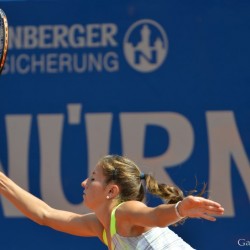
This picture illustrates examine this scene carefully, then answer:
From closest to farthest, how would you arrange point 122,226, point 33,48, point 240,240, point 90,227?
point 122,226, point 90,227, point 240,240, point 33,48

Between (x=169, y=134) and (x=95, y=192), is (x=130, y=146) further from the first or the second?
(x=95, y=192)

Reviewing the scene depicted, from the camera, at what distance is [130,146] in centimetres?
491

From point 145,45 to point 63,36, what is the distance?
0.48 metres

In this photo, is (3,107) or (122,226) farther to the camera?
(3,107)

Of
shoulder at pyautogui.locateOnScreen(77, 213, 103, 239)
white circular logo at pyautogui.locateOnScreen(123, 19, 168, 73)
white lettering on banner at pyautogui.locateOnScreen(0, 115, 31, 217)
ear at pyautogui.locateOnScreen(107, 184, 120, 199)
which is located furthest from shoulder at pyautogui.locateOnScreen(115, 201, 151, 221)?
white lettering on banner at pyautogui.locateOnScreen(0, 115, 31, 217)

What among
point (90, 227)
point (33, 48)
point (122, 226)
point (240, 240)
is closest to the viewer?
point (122, 226)

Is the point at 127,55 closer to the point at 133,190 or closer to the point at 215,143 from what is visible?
the point at 215,143

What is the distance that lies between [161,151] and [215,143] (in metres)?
0.30

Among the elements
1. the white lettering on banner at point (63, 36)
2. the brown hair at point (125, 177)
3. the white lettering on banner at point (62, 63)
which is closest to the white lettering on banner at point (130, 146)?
the white lettering on banner at point (62, 63)

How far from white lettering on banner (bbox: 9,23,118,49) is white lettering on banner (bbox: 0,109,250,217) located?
0.37 m

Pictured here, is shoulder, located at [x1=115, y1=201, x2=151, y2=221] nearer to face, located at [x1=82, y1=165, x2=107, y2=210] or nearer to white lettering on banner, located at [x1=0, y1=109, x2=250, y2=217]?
face, located at [x1=82, y1=165, x2=107, y2=210]

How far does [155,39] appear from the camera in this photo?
4.91 m

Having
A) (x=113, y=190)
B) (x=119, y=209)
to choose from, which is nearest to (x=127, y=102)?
(x=113, y=190)

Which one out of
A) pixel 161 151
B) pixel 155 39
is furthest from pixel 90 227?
pixel 155 39
